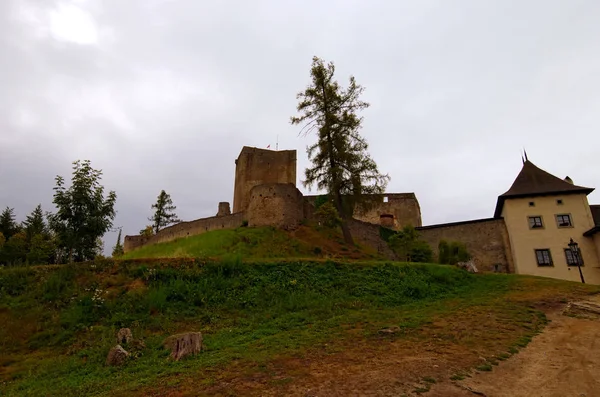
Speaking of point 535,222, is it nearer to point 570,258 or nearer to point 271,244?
point 570,258

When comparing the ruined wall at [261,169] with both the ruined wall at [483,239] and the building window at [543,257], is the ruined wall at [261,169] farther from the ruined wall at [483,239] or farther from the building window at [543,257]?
the building window at [543,257]

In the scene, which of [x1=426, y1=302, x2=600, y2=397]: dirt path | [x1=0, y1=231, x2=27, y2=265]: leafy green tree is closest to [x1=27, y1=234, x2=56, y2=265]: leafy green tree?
[x1=0, y1=231, x2=27, y2=265]: leafy green tree

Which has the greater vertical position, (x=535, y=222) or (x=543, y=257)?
(x=535, y=222)

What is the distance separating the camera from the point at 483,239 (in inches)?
1254

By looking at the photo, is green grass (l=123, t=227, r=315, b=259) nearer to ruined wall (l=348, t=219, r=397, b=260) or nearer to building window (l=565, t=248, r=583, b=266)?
ruined wall (l=348, t=219, r=397, b=260)

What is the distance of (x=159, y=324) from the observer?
42.8 ft

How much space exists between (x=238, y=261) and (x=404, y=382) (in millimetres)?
11395

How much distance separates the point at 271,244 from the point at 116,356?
1486 cm

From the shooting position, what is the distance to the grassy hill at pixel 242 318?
870cm

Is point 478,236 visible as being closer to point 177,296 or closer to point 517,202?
point 517,202

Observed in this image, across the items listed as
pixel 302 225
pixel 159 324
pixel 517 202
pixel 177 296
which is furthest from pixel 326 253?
pixel 517 202

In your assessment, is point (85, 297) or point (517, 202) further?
point (517, 202)

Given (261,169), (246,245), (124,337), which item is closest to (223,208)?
(261,169)

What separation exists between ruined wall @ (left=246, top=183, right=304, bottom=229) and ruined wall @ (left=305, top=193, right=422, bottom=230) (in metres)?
14.9
